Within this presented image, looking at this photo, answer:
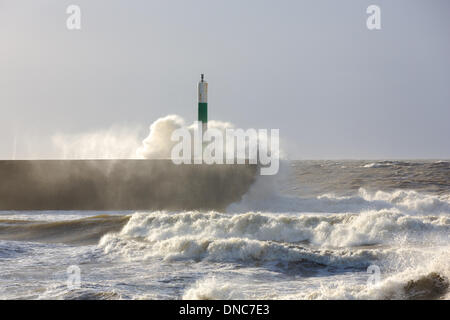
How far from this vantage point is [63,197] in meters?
17.5

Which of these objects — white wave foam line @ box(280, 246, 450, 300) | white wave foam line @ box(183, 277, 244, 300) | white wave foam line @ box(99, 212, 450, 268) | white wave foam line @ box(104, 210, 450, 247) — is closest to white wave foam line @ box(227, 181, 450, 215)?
white wave foam line @ box(104, 210, 450, 247)

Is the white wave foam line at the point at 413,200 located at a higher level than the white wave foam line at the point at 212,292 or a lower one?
lower

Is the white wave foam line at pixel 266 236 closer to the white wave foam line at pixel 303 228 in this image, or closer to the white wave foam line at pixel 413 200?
the white wave foam line at pixel 303 228

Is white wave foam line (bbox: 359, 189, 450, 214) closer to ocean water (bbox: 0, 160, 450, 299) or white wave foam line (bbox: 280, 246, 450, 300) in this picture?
ocean water (bbox: 0, 160, 450, 299)

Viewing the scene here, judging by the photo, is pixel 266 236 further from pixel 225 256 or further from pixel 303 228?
pixel 225 256

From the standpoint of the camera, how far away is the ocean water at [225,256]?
5785mm

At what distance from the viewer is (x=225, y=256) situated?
332 inches

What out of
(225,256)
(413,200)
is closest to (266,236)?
(225,256)

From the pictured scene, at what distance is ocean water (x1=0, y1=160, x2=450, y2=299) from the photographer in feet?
19.0

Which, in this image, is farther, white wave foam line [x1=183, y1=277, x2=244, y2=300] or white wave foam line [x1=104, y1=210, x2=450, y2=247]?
white wave foam line [x1=104, y1=210, x2=450, y2=247]

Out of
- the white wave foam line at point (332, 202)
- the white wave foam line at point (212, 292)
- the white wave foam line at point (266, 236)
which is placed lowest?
the white wave foam line at point (332, 202)

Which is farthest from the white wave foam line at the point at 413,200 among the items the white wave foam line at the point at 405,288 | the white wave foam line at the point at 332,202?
the white wave foam line at the point at 405,288
